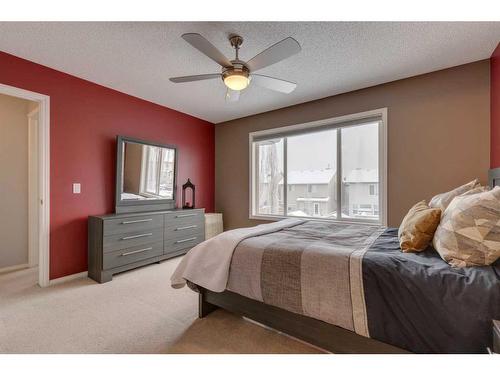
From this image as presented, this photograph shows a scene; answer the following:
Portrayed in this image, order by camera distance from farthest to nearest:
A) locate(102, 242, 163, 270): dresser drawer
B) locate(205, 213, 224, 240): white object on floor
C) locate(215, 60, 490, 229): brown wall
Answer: locate(205, 213, 224, 240): white object on floor
locate(102, 242, 163, 270): dresser drawer
locate(215, 60, 490, 229): brown wall

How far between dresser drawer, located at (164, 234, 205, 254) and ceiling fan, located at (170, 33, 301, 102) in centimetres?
224

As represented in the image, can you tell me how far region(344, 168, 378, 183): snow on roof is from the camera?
321 centimetres

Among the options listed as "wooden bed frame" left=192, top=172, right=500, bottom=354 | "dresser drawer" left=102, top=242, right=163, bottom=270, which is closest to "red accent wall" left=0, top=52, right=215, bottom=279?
"dresser drawer" left=102, top=242, right=163, bottom=270

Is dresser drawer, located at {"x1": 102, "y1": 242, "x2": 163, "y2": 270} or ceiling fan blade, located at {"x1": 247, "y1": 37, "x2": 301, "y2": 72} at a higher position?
ceiling fan blade, located at {"x1": 247, "y1": 37, "x2": 301, "y2": 72}

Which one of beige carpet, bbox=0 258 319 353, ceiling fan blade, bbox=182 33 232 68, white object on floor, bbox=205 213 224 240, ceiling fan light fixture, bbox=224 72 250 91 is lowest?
beige carpet, bbox=0 258 319 353

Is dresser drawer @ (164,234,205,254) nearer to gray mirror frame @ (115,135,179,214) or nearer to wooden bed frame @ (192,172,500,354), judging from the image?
gray mirror frame @ (115,135,179,214)

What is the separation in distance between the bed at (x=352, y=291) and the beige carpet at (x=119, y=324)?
19cm

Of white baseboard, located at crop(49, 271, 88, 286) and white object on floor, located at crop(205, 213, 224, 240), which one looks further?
white object on floor, located at crop(205, 213, 224, 240)

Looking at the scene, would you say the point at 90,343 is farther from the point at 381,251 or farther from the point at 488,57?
the point at 488,57

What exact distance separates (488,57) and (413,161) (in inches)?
46.9

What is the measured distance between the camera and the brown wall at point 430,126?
8.18 ft

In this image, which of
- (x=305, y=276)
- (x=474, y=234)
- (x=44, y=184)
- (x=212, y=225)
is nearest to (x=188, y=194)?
(x=212, y=225)

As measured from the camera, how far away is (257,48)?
2.21m

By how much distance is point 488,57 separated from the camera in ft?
7.82
